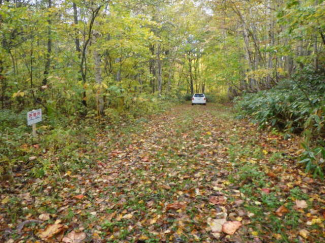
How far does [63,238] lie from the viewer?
2916mm

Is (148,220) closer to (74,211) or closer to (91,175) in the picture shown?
(74,211)

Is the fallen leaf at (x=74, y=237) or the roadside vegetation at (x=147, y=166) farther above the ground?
the roadside vegetation at (x=147, y=166)

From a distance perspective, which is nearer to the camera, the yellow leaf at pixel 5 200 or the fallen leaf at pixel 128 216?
the fallen leaf at pixel 128 216

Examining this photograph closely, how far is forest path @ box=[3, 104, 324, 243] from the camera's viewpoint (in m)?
2.86

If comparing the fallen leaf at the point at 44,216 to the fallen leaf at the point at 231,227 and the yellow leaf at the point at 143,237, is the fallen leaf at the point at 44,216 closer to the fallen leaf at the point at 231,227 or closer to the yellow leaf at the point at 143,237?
the yellow leaf at the point at 143,237

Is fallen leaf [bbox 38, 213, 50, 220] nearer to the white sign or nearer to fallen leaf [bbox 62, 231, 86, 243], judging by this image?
fallen leaf [bbox 62, 231, 86, 243]

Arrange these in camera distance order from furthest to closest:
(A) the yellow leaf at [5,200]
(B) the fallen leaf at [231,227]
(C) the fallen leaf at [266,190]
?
(A) the yellow leaf at [5,200], (C) the fallen leaf at [266,190], (B) the fallen leaf at [231,227]

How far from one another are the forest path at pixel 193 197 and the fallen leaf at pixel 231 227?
1 centimetres

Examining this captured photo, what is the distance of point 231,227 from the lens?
285 centimetres

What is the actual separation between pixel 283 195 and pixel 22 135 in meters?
7.16

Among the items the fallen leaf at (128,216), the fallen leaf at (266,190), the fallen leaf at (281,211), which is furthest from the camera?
the fallen leaf at (266,190)

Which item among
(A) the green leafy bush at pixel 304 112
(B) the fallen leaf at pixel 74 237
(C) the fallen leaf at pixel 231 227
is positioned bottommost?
(B) the fallen leaf at pixel 74 237

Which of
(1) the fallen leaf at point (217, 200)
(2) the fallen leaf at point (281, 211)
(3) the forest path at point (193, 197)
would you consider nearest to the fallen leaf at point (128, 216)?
(3) the forest path at point (193, 197)

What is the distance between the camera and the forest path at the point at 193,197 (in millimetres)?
2855
